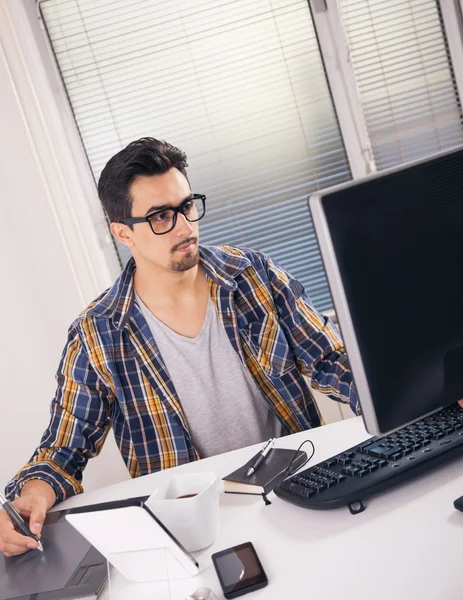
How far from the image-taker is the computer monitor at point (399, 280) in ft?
2.58

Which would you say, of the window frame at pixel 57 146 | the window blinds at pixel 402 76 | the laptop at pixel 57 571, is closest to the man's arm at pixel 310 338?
the laptop at pixel 57 571

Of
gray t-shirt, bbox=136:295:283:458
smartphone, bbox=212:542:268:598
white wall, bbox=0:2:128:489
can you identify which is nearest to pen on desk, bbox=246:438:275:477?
smartphone, bbox=212:542:268:598

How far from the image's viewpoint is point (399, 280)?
82 centimetres

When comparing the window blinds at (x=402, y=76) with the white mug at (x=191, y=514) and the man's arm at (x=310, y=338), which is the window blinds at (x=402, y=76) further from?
the white mug at (x=191, y=514)

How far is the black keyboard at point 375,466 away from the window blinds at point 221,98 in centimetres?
181

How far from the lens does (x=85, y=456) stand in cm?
156

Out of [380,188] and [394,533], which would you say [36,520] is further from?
[380,188]

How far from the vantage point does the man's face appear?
1.64 m

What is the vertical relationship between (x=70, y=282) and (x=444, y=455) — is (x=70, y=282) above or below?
above

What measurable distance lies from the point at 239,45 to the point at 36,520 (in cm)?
212

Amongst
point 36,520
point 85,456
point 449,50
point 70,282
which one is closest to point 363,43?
point 449,50

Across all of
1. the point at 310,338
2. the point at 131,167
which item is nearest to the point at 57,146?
the point at 131,167

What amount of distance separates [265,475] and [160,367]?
20.8 inches

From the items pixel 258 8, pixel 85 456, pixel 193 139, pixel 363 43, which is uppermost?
pixel 258 8
